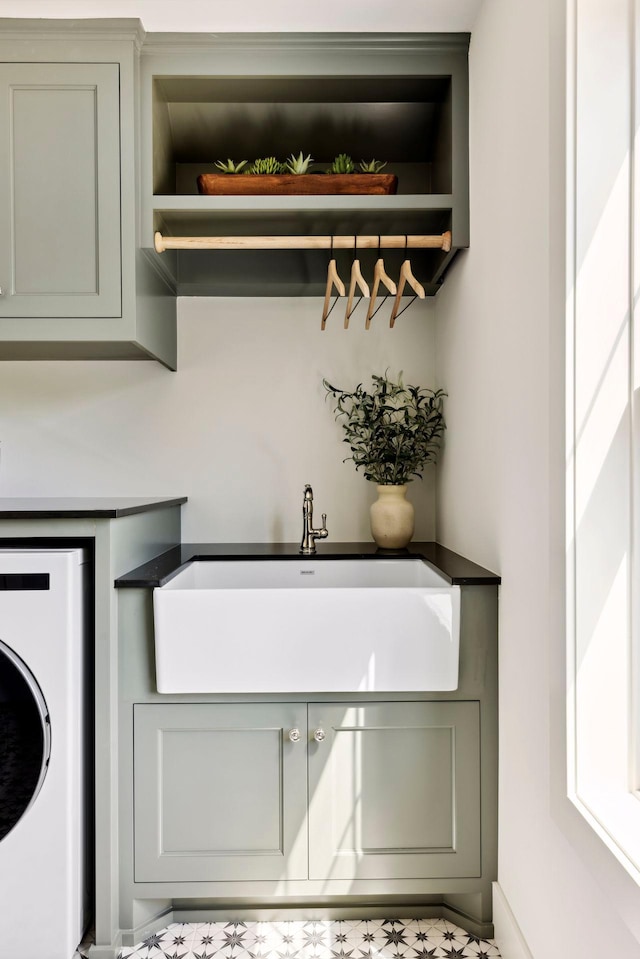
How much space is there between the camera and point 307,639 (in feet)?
4.92

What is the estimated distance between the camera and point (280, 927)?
1.59m

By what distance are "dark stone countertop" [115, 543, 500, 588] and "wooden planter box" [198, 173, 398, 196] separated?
42.4 inches

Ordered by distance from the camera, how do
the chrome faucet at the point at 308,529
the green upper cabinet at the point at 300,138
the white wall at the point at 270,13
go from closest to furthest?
the white wall at the point at 270,13 < the green upper cabinet at the point at 300,138 < the chrome faucet at the point at 308,529

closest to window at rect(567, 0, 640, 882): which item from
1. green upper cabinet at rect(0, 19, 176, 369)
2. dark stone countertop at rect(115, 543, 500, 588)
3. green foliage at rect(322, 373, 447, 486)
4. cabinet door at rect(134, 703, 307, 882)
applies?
dark stone countertop at rect(115, 543, 500, 588)

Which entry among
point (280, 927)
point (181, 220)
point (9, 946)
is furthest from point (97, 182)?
point (280, 927)

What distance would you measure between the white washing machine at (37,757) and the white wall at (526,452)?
99 centimetres

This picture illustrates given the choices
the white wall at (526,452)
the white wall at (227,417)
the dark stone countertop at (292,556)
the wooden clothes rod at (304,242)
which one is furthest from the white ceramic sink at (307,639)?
the wooden clothes rod at (304,242)

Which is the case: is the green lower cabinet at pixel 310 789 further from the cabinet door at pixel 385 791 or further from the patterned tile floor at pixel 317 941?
the patterned tile floor at pixel 317 941

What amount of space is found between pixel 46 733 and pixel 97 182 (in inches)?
55.9

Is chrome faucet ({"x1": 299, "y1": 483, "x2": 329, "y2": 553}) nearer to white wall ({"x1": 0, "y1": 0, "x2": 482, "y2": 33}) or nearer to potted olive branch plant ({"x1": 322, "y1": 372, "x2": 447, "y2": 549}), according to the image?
potted olive branch plant ({"x1": 322, "y1": 372, "x2": 447, "y2": 549})

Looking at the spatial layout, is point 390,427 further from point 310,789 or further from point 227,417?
point 310,789

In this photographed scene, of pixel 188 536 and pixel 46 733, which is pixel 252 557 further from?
pixel 46 733

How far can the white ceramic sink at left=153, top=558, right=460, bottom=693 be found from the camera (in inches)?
58.7

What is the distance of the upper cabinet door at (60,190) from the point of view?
1.75 metres
